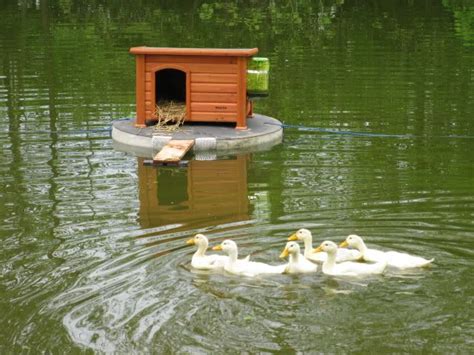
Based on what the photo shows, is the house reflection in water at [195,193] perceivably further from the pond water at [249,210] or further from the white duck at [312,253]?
the white duck at [312,253]

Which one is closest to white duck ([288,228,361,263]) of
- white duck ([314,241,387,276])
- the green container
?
white duck ([314,241,387,276])

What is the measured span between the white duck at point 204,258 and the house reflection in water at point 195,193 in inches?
66.1

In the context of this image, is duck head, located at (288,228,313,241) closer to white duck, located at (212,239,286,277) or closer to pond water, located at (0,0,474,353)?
pond water, located at (0,0,474,353)

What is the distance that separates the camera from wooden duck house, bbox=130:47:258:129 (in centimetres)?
1852

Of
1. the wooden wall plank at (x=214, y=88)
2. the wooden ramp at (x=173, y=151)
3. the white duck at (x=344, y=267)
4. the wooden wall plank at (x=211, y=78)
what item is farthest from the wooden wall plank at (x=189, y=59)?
the white duck at (x=344, y=267)

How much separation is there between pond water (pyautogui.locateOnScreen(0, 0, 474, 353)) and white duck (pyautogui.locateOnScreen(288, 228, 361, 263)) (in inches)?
16.5

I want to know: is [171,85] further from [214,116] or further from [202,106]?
[214,116]

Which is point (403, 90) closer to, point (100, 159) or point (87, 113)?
point (87, 113)

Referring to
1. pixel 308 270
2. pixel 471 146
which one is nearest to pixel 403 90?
pixel 471 146

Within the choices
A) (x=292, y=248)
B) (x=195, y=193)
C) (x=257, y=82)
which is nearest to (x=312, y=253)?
(x=292, y=248)

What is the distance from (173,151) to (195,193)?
1797 mm

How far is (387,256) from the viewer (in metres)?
11.8

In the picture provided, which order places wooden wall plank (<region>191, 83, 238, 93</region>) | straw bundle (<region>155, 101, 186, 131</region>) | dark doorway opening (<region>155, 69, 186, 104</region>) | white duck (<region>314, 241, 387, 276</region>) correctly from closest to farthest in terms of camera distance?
white duck (<region>314, 241, 387, 276</region>), wooden wall plank (<region>191, 83, 238, 93</region>), straw bundle (<region>155, 101, 186, 131</region>), dark doorway opening (<region>155, 69, 186, 104</region>)

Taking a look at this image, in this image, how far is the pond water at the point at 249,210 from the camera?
401 inches
